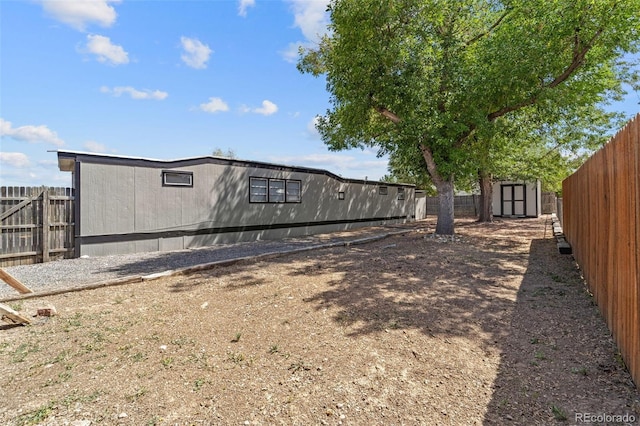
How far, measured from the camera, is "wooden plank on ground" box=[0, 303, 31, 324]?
12.4 feet

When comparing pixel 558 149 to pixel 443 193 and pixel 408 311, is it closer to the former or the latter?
pixel 443 193

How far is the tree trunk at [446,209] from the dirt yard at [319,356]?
4.87 metres

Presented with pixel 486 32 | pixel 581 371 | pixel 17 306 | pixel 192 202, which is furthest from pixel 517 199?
pixel 17 306

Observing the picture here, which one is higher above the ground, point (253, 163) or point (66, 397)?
point (253, 163)

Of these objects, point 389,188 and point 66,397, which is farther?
point 389,188

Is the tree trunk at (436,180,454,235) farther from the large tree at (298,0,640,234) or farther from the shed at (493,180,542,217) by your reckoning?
the shed at (493,180,542,217)

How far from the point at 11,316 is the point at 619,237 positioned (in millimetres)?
6328

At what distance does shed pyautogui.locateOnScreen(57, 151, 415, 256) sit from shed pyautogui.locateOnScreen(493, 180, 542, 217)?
1241 centimetres

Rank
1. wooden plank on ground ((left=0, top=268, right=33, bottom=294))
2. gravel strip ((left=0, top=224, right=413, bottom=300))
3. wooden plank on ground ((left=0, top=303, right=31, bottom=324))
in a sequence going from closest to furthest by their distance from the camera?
wooden plank on ground ((left=0, top=303, right=31, bottom=324)), wooden plank on ground ((left=0, top=268, right=33, bottom=294)), gravel strip ((left=0, top=224, right=413, bottom=300))

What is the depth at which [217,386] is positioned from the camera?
259cm

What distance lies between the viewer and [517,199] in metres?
21.2

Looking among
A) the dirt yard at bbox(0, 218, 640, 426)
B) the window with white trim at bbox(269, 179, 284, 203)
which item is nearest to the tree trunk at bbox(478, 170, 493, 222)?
the window with white trim at bbox(269, 179, 284, 203)

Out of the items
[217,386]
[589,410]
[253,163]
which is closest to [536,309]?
Answer: [589,410]

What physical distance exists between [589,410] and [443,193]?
839cm
